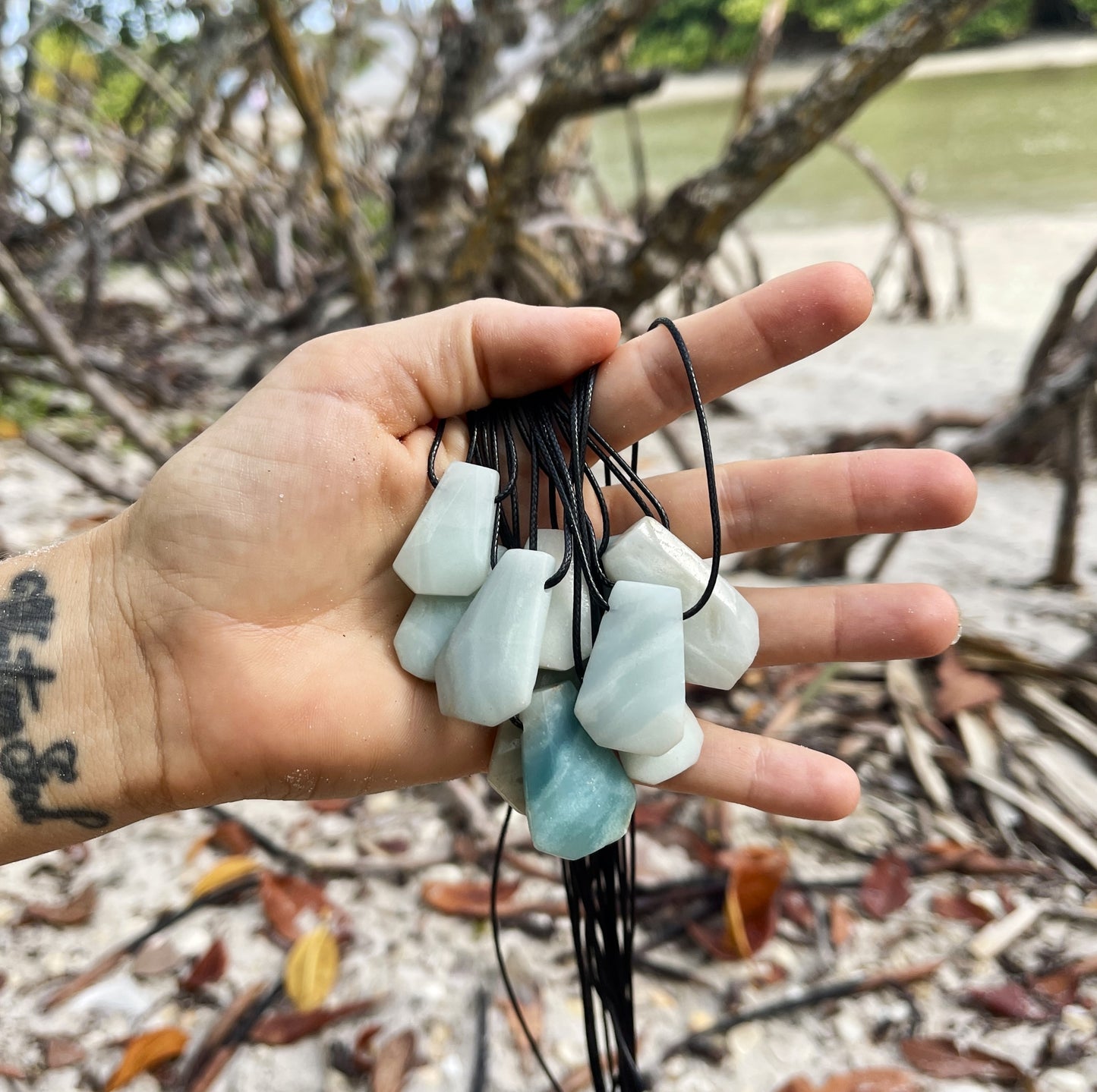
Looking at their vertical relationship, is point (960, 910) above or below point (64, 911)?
below

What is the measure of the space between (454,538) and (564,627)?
16 centimetres

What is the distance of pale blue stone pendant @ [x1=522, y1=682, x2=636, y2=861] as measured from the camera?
0.88 meters

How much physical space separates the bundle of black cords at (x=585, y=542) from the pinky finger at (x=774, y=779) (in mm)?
124

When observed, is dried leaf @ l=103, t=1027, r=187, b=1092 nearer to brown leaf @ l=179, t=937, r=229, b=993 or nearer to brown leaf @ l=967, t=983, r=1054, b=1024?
brown leaf @ l=179, t=937, r=229, b=993

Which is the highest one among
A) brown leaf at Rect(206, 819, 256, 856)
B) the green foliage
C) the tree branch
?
the green foliage

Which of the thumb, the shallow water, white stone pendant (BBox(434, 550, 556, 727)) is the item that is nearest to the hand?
the thumb

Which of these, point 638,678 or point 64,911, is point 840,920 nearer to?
point 638,678

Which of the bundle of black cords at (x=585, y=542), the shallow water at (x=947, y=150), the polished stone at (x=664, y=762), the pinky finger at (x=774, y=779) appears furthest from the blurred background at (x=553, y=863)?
the shallow water at (x=947, y=150)

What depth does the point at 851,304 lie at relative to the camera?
94cm

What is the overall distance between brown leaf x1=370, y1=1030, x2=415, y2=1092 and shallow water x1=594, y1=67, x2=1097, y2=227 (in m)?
7.76

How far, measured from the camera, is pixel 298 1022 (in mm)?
1115

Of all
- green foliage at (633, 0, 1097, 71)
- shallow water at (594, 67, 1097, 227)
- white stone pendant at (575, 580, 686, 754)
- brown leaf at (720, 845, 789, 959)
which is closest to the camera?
white stone pendant at (575, 580, 686, 754)

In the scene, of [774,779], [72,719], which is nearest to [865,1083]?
[774,779]

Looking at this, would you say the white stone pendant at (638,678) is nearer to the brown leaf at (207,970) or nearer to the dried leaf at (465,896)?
the dried leaf at (465,896)
